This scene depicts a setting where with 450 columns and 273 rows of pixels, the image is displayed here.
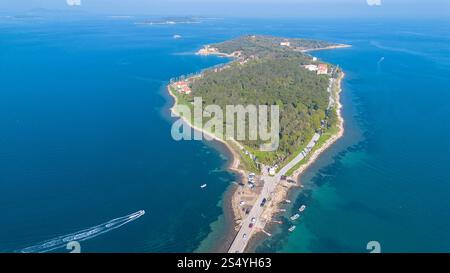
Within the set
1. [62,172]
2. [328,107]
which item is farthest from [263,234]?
[328,107]

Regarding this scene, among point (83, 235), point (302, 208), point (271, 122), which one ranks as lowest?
point (83, 235)

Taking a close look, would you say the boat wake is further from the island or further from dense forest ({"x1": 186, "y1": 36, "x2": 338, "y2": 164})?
dense forest ({"x1": 186, "y1": 36, "x2": 338, "y2": 164})

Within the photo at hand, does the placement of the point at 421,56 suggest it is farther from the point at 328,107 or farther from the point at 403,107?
the point at 328,107

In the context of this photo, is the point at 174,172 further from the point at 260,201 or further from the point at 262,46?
the point at 262,46

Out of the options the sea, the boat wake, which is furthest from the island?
the boat wake

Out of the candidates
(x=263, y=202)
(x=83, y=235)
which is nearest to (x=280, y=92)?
(x=263, y=202)
